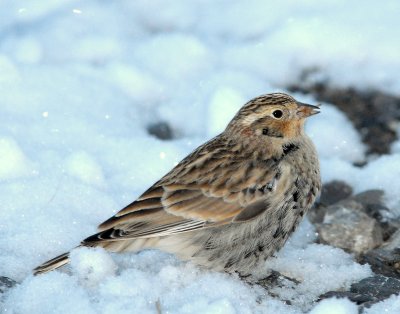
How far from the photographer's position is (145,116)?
7922 mm

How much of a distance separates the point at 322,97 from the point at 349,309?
3678 millimetres

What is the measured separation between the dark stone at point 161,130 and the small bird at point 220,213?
2.13 metres

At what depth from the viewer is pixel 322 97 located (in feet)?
Result: 26.6

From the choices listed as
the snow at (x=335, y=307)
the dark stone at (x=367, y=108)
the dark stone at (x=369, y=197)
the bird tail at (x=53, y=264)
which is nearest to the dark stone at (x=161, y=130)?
the dark stone at (x=367, y=108)

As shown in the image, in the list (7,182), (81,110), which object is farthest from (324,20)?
(7,182)

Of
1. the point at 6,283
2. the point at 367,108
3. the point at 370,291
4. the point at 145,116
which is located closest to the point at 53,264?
the point at 6,283

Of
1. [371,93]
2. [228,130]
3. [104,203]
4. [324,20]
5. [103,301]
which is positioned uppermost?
[324,20]

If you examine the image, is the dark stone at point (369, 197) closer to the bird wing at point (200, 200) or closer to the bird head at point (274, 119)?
the bird head at point (274, 119)

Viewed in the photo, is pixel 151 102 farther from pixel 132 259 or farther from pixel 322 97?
pixel 132 259

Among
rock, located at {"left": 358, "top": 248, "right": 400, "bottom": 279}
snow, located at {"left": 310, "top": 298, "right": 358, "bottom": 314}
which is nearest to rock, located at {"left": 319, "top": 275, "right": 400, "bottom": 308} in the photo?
snow, located at {"left": 310, "top": 298, "right": 358, "bottom": 314}

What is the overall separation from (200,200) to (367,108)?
313 cm

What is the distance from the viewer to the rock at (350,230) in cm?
607

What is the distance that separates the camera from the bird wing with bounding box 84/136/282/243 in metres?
5.21

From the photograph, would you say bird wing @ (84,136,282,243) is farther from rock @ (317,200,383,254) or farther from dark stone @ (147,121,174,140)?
dark stone @ (147,121,174,140)
